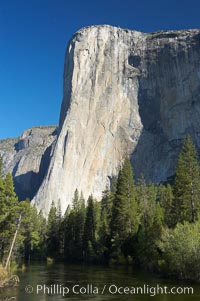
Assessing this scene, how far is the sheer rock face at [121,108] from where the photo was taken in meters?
130

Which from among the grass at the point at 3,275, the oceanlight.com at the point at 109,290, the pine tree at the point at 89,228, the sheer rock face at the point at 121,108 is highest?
the sheer rock face at the point at 121,108

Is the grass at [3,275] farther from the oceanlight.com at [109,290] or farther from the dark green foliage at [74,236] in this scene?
the dark green foliage at [74,236]

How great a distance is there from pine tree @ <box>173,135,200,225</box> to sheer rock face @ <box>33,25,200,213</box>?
79116 mm

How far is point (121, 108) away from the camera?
449 ft

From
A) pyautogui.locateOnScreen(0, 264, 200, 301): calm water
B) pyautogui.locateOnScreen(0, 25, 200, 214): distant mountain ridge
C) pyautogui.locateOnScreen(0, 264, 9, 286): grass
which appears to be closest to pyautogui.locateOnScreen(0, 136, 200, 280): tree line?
pyautogui.locateOnScreen(0, 264, 200, 301): calm water

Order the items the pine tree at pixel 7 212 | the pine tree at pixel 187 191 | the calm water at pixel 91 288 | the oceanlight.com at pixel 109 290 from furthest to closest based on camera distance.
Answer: the pine tree at pixel 187 191
the pine tree at pixel 7 212
the oceanlight.com at pixel 109 290
the calm water at pixel 91 288

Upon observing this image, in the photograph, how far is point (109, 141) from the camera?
439ft

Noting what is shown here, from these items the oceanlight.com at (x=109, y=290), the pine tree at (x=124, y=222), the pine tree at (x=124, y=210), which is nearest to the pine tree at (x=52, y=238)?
the pine tree at (x=124, y=222)

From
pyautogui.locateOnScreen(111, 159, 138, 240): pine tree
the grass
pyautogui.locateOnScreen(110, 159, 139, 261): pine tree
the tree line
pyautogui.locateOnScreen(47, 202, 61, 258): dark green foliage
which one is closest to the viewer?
the grass

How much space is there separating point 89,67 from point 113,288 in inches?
4800

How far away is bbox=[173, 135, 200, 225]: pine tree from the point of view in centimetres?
4134

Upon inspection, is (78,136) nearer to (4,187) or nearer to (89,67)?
(89,67)

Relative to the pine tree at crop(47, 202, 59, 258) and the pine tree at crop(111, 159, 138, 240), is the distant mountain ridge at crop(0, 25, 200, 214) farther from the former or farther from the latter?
the pine tree at crop(111, 159, 138, 240)

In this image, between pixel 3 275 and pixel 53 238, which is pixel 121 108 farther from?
pixel 3 275
